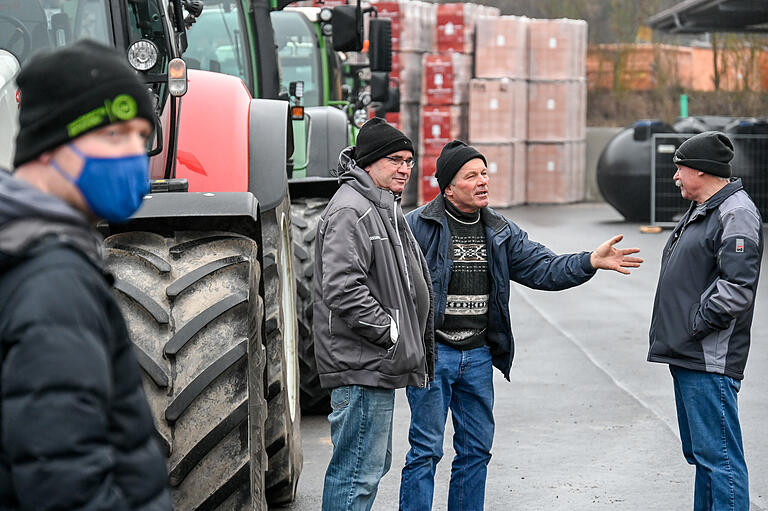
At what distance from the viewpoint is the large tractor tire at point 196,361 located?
3570mm

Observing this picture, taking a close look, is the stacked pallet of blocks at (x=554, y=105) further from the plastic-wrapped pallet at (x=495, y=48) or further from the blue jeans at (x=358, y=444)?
the blue jeans at (x=358, y=444)

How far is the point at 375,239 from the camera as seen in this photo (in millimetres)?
4277

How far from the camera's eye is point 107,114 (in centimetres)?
202

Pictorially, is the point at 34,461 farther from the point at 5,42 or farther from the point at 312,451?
the point at 312,451

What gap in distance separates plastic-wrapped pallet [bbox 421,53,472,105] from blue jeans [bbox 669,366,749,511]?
1747 centimetres

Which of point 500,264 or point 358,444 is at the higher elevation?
point 500,264

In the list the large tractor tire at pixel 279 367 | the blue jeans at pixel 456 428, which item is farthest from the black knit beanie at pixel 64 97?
the blue jeans at pixel 456 428

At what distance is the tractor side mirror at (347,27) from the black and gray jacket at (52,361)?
22.9ft

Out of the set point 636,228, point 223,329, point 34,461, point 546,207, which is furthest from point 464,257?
point 546,207

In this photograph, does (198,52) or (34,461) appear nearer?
(34,461)

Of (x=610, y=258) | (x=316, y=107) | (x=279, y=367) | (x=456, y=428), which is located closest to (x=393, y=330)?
(x=279, y=367)

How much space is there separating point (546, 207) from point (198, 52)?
1591 centimetres

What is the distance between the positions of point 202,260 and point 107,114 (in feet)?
6.09

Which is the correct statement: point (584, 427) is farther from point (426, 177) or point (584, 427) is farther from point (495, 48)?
point (495, 48)
